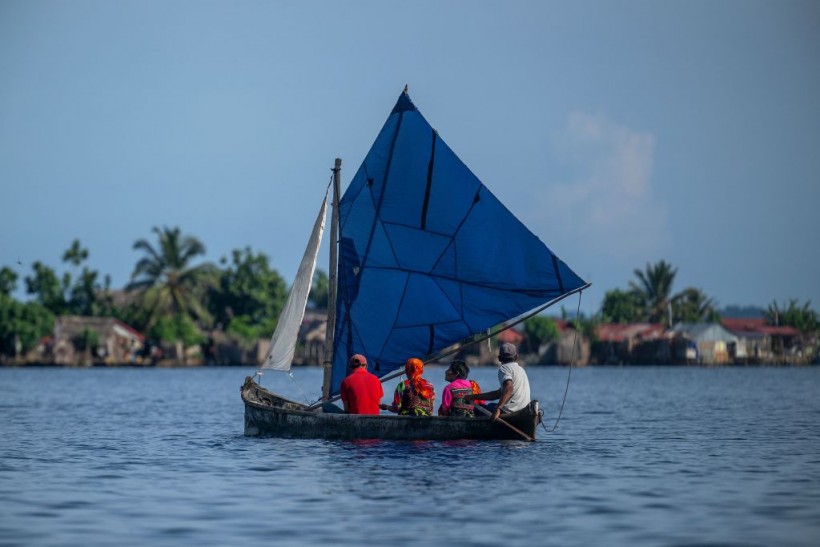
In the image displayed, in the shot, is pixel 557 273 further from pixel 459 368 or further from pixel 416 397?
pixel 416 397

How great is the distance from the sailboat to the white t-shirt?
2.51 metres

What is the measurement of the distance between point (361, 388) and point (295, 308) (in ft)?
9.83

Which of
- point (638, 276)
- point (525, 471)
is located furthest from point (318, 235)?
point (638, 276)

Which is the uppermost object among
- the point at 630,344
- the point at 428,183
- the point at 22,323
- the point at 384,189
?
the point at 22,323

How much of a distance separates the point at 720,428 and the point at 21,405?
93.5ft

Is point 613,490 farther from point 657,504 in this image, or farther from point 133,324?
point 133,324

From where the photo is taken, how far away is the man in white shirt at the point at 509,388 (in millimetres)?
24109

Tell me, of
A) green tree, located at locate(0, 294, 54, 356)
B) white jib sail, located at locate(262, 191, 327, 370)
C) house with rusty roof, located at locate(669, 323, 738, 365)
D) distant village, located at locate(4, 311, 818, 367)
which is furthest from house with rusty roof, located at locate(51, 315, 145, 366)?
white jib sail, located at locate(262, 191, 327, 370)

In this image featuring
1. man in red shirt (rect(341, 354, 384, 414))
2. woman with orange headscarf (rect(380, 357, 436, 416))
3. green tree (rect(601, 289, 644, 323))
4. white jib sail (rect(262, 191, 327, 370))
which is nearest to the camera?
woman with orange headscarf (rect(380, 357, 436, 416))

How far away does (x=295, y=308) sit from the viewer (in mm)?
27641

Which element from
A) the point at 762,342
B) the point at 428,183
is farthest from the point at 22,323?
the point at 428,183

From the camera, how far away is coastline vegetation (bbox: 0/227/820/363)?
11862cm

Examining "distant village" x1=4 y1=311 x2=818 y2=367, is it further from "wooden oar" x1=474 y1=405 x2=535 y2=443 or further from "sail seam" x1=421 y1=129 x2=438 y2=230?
"wooden oar" x1=474 y1=405 x2=535 y2=443

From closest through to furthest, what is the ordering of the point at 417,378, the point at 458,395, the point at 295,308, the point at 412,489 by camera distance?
the point at 412,489 → the point at 458,395 → the point at 417,378 → the point at 295,308
